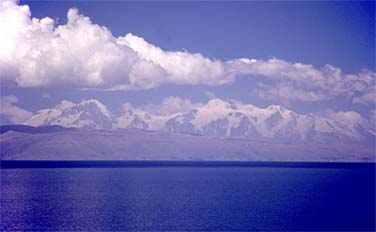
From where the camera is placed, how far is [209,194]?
18525 centimetres

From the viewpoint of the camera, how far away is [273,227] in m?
115

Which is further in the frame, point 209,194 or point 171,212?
point 209,194

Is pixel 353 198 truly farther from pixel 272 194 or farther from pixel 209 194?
pixel 209 194

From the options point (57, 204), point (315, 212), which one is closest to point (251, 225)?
point (315, 212)

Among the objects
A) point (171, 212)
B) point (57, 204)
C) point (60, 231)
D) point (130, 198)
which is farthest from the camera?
point (130, 198)

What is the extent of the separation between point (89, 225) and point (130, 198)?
52.2 m

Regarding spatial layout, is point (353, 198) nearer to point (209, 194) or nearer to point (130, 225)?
point (209, 194)

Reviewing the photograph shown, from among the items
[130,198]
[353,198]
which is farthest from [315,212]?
[130,198]

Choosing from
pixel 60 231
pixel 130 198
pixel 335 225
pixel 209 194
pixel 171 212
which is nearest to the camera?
pixel 60 231

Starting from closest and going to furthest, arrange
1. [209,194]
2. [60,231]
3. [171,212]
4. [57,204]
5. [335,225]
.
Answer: [60,231] < [335,225] < [171,212] < [57,204] < [209,194]

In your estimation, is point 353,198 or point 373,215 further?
point 353,198

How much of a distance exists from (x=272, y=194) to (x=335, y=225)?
64.0m

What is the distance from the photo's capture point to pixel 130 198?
16888 cm

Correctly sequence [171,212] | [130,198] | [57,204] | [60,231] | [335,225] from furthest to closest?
[130,198]
[57,204]
[171,212]
[335,225]
[60,231]
